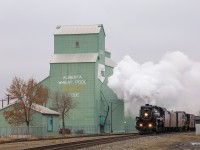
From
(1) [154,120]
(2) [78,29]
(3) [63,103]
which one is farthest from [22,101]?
(2) [78,29]

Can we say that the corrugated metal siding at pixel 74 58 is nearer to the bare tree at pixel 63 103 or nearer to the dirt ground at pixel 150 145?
the bare tree at pixel 63 103

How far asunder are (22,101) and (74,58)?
91.1ft

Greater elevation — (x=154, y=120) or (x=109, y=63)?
(x=109, y=63)

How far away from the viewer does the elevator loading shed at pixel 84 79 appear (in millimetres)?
94562

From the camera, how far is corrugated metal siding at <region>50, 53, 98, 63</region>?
3802 inches

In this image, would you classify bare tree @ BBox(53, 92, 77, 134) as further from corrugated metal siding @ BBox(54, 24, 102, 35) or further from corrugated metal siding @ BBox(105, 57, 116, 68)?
corrugated metal siding @ BBox(105, 57, 116, 68)

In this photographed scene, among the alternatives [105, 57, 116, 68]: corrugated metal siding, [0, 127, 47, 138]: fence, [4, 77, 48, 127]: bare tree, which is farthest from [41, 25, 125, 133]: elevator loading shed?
[0, 127, 47, 138]: fence

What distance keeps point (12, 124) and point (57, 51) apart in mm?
30037

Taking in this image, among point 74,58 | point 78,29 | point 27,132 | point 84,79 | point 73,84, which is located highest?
point 78,29

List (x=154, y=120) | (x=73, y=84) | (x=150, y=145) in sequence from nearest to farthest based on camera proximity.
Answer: (x=150, y=145)
(x=154, y=120)
(x=73, y=84)

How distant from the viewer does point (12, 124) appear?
2881 inches

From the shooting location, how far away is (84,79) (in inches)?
3770

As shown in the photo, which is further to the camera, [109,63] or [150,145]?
[109,63]

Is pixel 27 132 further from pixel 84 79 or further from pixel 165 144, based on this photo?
pixel 84 79
